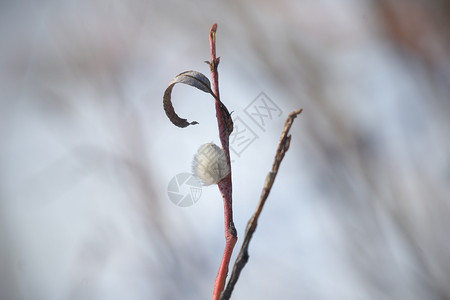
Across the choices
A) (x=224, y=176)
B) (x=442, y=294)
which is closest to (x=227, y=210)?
(x=224, y=176)

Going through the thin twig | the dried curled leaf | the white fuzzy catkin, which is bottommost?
the thin twig

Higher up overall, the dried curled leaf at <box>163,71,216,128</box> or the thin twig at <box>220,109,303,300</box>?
the dried curled leaf at <box>163,71,216,128</box>

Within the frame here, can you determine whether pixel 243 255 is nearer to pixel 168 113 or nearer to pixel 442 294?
pixel 168 113

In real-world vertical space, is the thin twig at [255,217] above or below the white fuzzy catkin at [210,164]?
below

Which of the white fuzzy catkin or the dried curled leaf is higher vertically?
the dried curled leaf

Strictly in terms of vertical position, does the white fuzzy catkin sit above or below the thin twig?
above

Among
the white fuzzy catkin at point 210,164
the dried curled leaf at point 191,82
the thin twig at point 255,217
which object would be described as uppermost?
the dried curled leaf at point 191,82

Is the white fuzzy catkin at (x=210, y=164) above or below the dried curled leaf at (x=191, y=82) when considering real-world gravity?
below

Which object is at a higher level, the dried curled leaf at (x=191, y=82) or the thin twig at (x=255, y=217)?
the dried curled leaf at (x=191, y=82)
